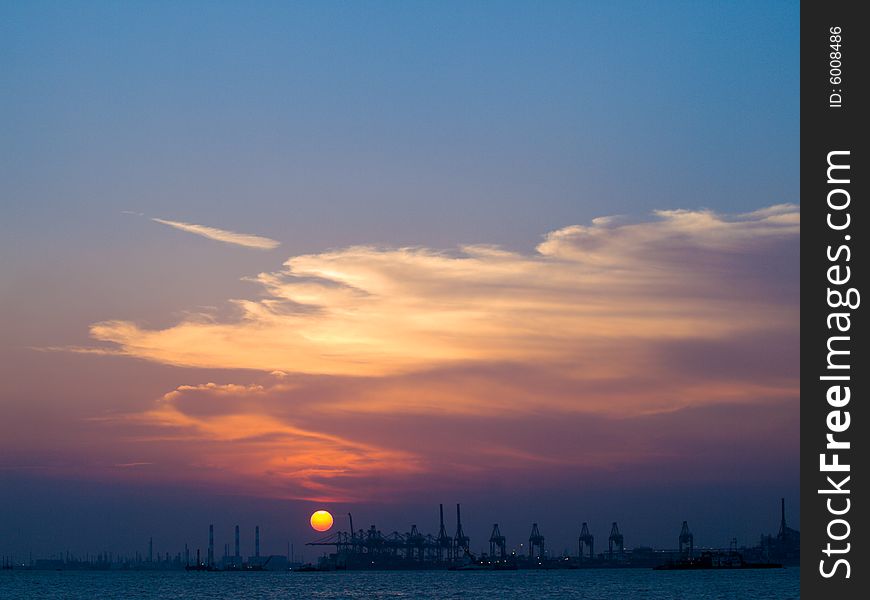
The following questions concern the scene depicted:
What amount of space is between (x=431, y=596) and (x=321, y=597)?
13256 mm
